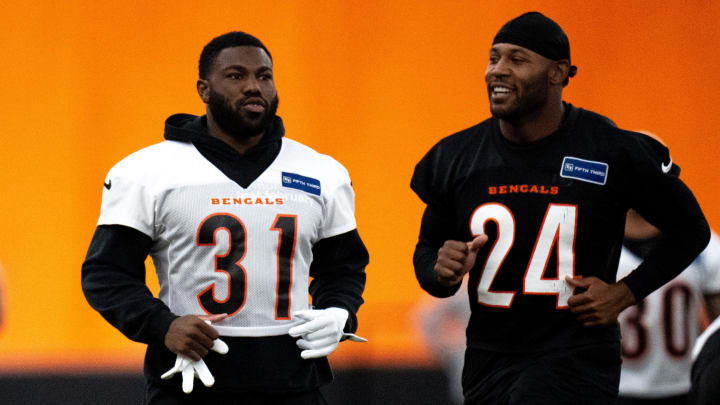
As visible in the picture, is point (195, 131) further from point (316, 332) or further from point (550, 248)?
point (550, 248)

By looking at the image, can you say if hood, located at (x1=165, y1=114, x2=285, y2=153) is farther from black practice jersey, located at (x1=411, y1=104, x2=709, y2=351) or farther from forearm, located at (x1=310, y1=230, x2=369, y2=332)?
black practice jersey, located at (x1=411, y1=104, x2=709, y2=351)

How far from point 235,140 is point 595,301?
0.99 meters

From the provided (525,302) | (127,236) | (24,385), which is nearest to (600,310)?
(525,302)

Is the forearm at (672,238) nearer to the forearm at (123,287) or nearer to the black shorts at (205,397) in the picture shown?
the black shorts at (205,397)

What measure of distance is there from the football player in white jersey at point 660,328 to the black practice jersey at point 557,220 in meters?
1.06

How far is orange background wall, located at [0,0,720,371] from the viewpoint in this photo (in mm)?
4922

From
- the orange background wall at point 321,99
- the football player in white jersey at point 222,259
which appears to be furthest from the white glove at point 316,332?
the orange background wall at point 321,99

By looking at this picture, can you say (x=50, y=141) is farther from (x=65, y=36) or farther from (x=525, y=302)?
(x=525, y=302)

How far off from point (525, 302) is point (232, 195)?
30.1 inches

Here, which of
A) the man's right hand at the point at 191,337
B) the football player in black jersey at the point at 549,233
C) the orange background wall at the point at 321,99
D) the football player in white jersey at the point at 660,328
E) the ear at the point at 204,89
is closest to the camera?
the man's right hand at the point at 191,337

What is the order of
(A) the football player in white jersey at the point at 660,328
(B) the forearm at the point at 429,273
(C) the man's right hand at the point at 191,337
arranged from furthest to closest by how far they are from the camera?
1. (A) the football player in white jersey at the point at 660,328
2. (B) the forearm at the point at 429,273
3. (C) the man's right hand at the point at 191,337

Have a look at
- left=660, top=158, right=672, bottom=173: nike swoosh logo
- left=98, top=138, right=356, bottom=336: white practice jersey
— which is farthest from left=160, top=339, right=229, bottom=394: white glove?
left=660, top=158, right=672, bottom=173: nike swoosh logo

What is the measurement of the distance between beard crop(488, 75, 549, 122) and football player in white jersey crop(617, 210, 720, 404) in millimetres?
1177

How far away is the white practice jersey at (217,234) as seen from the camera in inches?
107
